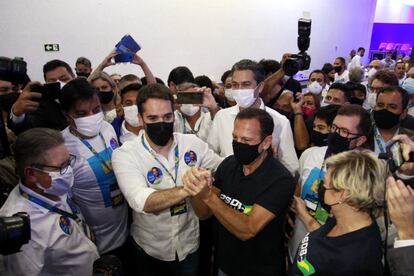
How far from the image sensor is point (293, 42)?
31.0 feet

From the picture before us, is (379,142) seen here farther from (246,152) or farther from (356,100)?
(356,100)

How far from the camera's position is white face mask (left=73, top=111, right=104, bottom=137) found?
2.01 metres

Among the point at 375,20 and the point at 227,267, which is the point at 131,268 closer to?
the point at 227,267

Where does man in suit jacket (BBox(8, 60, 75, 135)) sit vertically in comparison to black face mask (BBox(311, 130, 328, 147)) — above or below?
above

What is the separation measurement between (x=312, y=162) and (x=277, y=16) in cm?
755

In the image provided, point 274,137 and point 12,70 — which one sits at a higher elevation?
point 12,70

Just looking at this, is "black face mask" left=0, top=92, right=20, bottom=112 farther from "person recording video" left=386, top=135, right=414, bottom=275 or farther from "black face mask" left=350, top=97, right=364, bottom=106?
"black face mask" left=350, top=97, right=364, bottom=106

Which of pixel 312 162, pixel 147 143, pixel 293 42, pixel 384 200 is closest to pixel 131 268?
pixel 147 143

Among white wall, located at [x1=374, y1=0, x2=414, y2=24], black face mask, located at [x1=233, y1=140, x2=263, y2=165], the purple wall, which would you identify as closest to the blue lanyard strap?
black face mask, located at [x1=233, y1=140, x2=263, y2=165]

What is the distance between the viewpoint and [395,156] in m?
1.36

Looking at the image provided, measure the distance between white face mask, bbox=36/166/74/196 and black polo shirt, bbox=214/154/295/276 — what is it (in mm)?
856

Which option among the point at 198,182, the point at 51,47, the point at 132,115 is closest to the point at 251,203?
the point at 198,182

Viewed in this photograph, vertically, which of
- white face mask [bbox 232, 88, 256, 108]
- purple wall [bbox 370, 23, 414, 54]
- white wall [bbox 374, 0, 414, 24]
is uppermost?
white wall [bbox 374, 0, 414, 24]

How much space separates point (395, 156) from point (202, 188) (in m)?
0.88
